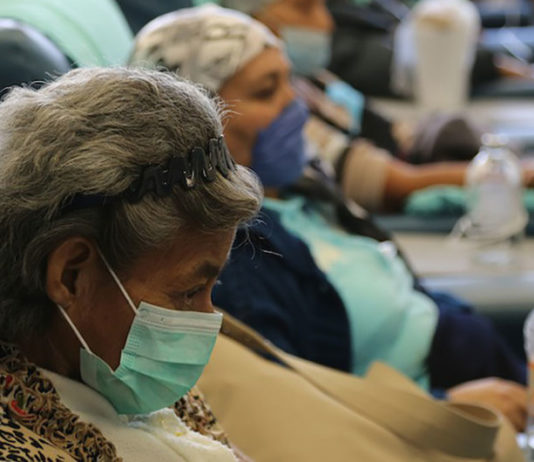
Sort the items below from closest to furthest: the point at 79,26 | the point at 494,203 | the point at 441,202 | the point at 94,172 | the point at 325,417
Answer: the point at 94,172, the point at 325,417, the point at 79,26, the point at 494,203, the point at 441,202

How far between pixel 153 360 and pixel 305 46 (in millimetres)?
2236

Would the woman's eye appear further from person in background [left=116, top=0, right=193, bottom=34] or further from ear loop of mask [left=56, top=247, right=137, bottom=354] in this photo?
ear loop of mask [left=56, top=247, right=137, bottom=354]

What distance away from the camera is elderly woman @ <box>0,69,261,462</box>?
102 cm

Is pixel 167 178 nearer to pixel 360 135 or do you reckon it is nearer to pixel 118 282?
pixel 118 282

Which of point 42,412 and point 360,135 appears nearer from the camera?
point 42,412

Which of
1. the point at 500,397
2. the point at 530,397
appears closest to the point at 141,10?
the point at 500,397

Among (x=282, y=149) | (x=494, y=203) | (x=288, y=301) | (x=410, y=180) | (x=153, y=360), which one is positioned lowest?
(x=410, y=180)

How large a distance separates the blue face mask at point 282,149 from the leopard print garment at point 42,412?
993 millimetres

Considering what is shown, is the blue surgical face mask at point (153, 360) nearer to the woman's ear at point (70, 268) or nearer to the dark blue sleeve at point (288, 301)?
the woman's ear at point (70, 268)

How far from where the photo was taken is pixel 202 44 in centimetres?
195

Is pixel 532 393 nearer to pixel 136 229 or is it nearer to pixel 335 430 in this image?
pixel 335 430

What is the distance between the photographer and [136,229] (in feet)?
3.46

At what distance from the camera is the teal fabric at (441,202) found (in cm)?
286

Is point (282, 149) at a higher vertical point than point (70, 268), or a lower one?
lower
